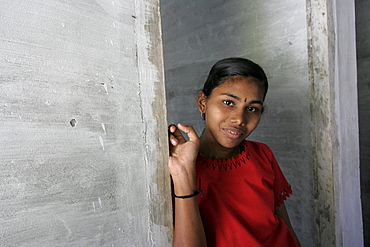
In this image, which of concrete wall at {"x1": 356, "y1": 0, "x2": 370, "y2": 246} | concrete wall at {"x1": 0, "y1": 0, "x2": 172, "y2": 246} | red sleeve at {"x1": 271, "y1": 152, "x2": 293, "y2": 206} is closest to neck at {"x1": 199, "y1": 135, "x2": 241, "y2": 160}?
red sleeve at {"x1": 271, "y1": 152, "x2": 293, "y2": 206}

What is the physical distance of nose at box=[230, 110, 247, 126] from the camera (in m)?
1.20

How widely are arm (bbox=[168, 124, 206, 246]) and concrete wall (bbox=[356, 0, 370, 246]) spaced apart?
2.17 meters

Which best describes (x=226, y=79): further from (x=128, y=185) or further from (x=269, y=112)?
(x=269, y=112)

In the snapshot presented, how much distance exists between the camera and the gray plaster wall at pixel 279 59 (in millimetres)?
1813

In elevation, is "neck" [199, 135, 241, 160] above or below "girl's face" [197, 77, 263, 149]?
below

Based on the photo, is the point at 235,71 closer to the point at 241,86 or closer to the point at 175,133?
the point at 241,86

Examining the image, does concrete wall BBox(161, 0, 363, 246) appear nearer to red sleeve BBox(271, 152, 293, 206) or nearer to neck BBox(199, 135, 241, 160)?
red sleeve BBox(271, 152, 293, 206)

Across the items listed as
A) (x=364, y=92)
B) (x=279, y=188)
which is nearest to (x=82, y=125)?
(x=279, y=188)

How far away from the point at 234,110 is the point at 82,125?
0.71 metres

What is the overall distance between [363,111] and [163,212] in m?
2.34

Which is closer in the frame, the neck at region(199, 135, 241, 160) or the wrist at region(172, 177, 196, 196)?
the wrist at region(172, 177, 196, 196)

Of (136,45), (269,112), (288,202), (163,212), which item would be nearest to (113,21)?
(136,45)

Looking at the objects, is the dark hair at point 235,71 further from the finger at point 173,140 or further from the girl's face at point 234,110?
the finger at point 173,140

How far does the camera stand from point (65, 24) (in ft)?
2.17
